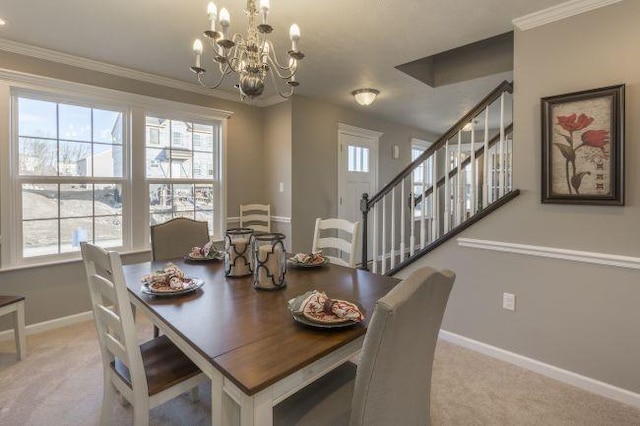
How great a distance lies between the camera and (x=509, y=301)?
2352 millimetres

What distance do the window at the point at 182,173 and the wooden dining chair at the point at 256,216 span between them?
1.15ft

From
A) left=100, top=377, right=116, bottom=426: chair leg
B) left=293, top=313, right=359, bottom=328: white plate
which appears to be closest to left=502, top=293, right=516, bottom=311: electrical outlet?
left=293, top=313, right=359, bottom=328: white plate

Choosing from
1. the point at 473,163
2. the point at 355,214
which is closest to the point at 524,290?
the point at 473,163

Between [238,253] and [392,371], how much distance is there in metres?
1.07

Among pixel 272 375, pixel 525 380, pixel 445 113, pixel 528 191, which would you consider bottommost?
pixel 525 380

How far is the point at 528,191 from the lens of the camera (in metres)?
2.23

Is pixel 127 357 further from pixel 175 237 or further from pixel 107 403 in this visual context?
pixel 175 237

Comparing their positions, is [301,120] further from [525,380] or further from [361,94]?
[525,380]

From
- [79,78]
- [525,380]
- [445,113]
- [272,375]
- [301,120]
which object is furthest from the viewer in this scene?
[445,113]

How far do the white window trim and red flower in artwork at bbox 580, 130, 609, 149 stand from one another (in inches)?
132

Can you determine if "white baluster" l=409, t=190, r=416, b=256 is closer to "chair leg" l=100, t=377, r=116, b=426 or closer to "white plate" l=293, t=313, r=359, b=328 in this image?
"white plate" l=293, t=313, r=359, b=328

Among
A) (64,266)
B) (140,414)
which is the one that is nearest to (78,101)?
(64,266)

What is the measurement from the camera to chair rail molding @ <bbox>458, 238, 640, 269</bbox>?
1899mm

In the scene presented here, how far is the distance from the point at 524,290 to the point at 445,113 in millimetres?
3257
